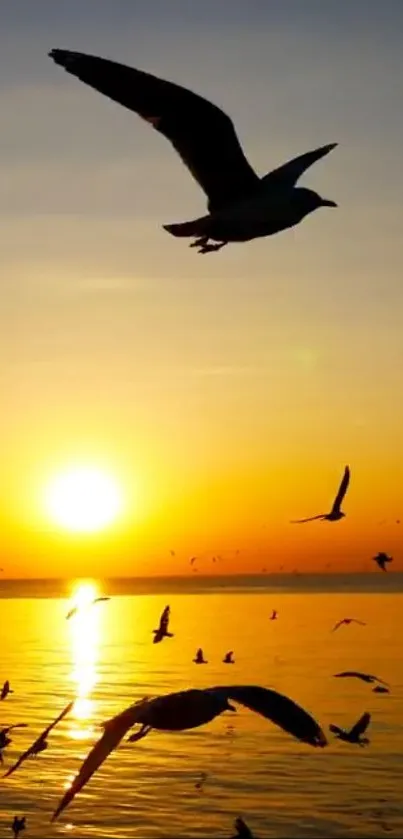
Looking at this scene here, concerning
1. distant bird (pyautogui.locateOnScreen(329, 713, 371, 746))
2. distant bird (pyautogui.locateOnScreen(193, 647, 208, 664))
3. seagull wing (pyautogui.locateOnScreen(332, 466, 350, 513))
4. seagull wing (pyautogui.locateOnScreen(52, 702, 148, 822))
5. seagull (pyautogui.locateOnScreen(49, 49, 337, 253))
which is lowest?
seagull wing (pyautogui.locateOnScreen(52, 702, 148, 822))

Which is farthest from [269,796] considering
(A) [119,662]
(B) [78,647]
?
(B) [78,647]

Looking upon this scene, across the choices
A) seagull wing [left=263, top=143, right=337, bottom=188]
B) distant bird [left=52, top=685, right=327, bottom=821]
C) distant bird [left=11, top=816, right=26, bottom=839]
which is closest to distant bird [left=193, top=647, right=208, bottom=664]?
distant bird [left=11, top=816, right=26, bottom=839]

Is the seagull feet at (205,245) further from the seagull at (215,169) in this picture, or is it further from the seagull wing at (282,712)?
the seagull wing at (282,712)

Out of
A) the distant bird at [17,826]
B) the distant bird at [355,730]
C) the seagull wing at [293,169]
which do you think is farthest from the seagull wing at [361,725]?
the seagull wing at [293,169]

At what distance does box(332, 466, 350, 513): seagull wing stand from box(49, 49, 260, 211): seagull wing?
5.65 m

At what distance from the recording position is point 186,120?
11391mm

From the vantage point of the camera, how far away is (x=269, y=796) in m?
23.5

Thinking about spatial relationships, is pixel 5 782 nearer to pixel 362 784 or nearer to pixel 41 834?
pixel 41 834

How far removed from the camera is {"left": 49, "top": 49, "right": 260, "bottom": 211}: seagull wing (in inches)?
413

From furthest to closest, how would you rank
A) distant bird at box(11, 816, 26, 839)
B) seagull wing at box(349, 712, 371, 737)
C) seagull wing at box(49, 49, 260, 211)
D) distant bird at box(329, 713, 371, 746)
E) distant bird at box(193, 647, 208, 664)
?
1. distant bird at box(193, 647, 208, 664)
2. seagull wing at box(349, 712, 371, 737)
3. distant bird at box(329, 713, 371, 746)
4. distant bird at box(11, 816, 26, 839)
5. seagull wing at box(49, 49, 260, 211)

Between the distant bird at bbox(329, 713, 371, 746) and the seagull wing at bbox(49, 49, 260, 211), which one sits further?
the distant bird at bbox(329, 713, 371, 746)

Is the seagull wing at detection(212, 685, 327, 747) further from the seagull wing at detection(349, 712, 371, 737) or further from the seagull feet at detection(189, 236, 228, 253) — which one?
the seagull wing at detection(349, 712, 371, 737)

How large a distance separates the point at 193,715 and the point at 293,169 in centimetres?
530

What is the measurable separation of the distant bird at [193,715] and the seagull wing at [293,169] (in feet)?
15.5
